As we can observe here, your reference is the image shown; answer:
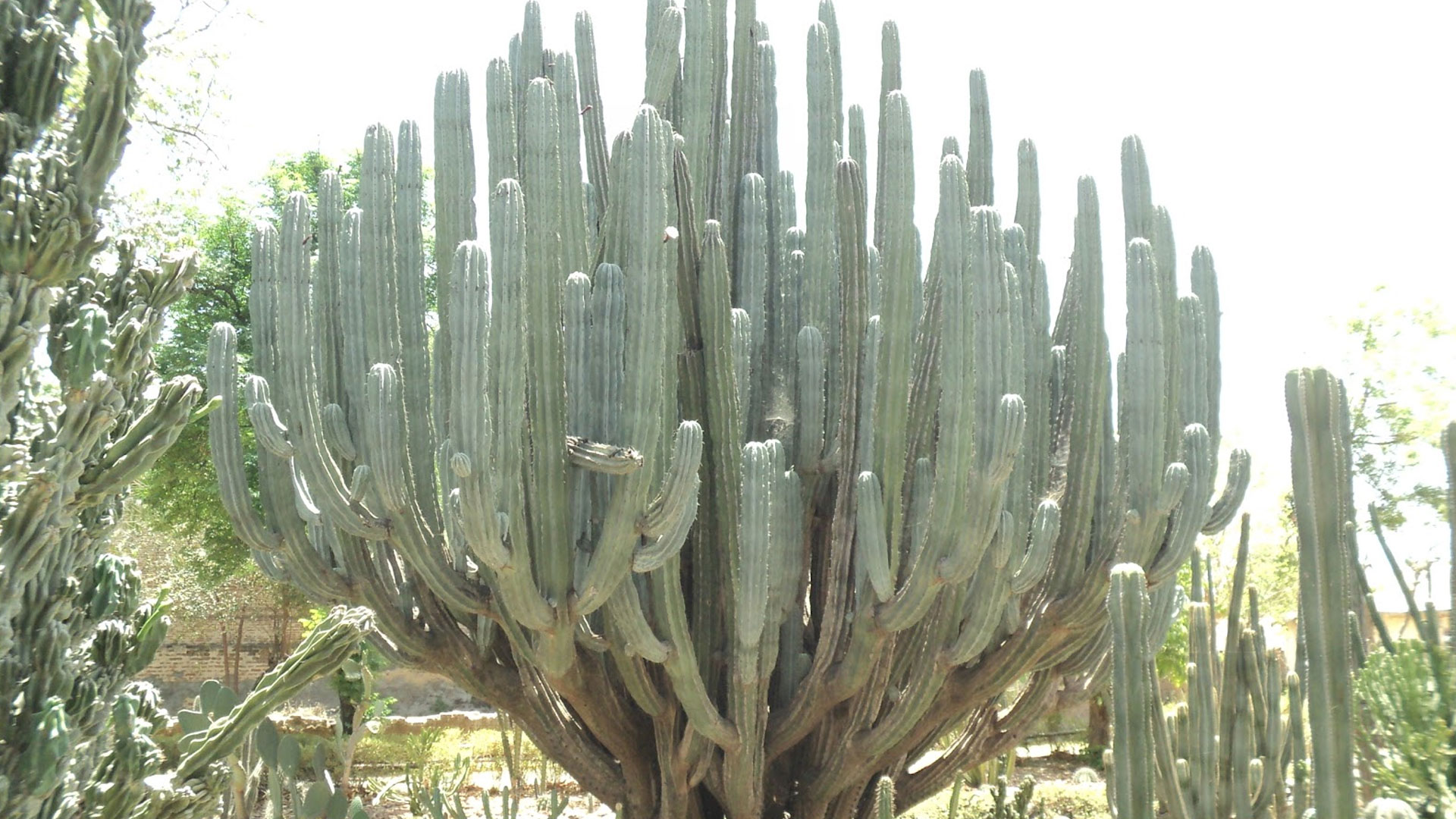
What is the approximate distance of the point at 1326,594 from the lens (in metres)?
1.47

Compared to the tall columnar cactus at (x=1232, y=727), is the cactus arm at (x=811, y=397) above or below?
above

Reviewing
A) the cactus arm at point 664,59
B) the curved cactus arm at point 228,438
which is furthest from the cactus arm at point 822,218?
the curved cactus arm at point 228,438

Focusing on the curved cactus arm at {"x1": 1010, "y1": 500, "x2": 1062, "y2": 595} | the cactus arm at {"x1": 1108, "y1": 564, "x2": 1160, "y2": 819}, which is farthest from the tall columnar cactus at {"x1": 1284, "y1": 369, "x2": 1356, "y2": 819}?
the curved cactus arm at {"x1": 1010, "y1": 500, "x2": 1062, "y2": 595}

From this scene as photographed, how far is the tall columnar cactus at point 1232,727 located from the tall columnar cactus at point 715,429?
2.25 ft

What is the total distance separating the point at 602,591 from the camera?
4297 mm

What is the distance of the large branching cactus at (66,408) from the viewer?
1528 millimetres

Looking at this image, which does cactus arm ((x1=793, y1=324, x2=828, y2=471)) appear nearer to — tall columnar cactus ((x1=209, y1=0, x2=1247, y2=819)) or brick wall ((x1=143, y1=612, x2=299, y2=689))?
tall columnar cactus ((x1=209, y1=0, x2=1247, y2=819))

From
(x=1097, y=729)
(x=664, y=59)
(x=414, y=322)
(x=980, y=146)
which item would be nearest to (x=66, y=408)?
(x=414, y=322)

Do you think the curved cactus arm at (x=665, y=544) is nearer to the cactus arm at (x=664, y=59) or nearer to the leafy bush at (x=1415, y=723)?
the cactus arm at (x=664, y=59)

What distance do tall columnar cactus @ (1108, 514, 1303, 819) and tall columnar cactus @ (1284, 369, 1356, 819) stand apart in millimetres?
1882

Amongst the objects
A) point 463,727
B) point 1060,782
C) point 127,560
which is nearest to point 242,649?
point 463,727

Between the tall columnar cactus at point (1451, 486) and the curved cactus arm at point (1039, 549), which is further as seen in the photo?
the curved cactus arm at point (1039, 549)

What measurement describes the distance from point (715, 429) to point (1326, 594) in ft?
11.8

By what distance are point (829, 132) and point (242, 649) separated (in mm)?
18381
